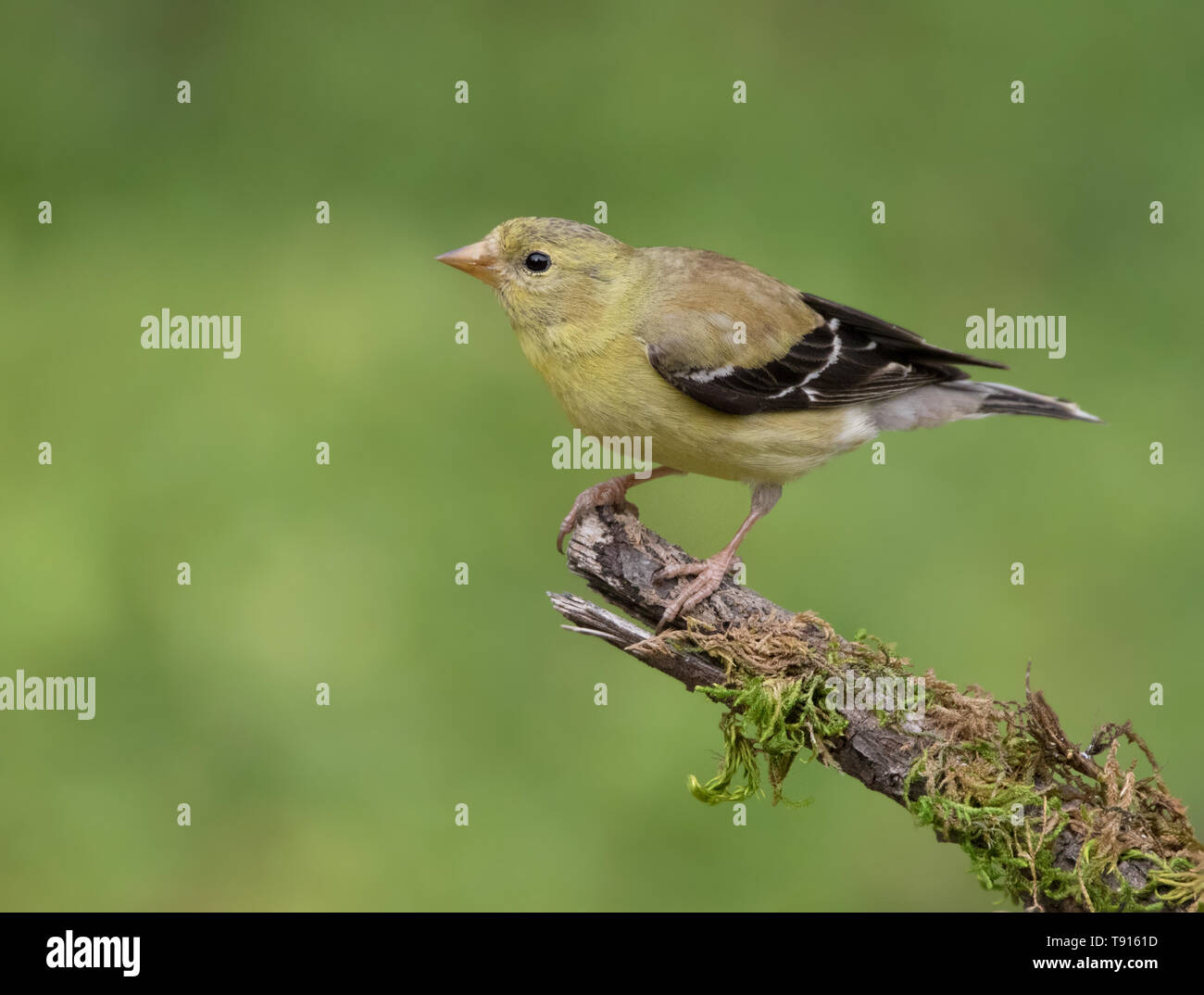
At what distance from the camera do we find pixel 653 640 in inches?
195

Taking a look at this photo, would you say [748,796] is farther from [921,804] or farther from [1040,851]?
[1040,851]

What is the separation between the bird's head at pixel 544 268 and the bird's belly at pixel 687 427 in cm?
30

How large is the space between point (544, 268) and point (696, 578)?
61.4 inches

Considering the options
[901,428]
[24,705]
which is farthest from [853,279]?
[24,705]

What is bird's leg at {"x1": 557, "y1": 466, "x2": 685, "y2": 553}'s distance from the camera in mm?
5812

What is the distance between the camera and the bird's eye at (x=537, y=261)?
5.86 metres

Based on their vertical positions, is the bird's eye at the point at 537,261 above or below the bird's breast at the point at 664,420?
above

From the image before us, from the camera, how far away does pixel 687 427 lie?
18.7 feet
